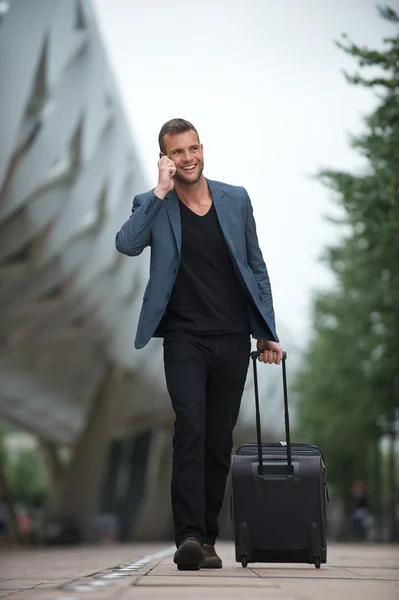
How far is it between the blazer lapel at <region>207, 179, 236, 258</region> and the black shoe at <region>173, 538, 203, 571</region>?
4.76 ft

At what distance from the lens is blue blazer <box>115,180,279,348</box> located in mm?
5719

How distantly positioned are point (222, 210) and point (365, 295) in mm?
16543

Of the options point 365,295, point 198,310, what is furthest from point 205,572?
point 365,295

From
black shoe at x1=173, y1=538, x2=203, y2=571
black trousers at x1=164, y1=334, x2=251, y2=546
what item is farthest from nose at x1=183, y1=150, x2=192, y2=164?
black shoe at x1=173, y1=538, x2=203, y2=571

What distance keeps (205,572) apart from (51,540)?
33.9 m

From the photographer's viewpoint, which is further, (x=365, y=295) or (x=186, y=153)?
(x=365, y=295)

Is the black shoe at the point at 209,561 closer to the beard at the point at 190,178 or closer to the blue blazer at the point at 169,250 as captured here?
the blue blazer at the point at 169,250

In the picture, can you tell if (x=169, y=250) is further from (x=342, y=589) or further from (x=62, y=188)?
(x=62, y=188)

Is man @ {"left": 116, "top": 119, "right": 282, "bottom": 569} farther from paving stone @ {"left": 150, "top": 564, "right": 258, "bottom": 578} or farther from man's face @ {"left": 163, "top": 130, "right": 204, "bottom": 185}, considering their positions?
paving stone @ {"left": 150, "top": 564, "right": 258, "bottom": 578}

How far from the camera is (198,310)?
5.84 m

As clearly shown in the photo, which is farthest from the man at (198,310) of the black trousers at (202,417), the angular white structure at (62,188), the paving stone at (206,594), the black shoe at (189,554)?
the angular white structure at (62,188)

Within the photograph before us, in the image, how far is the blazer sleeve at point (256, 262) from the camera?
5.98 meters

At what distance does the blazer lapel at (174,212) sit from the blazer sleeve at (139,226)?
0.28ft

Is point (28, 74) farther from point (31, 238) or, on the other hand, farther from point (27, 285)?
point (27, 285)
